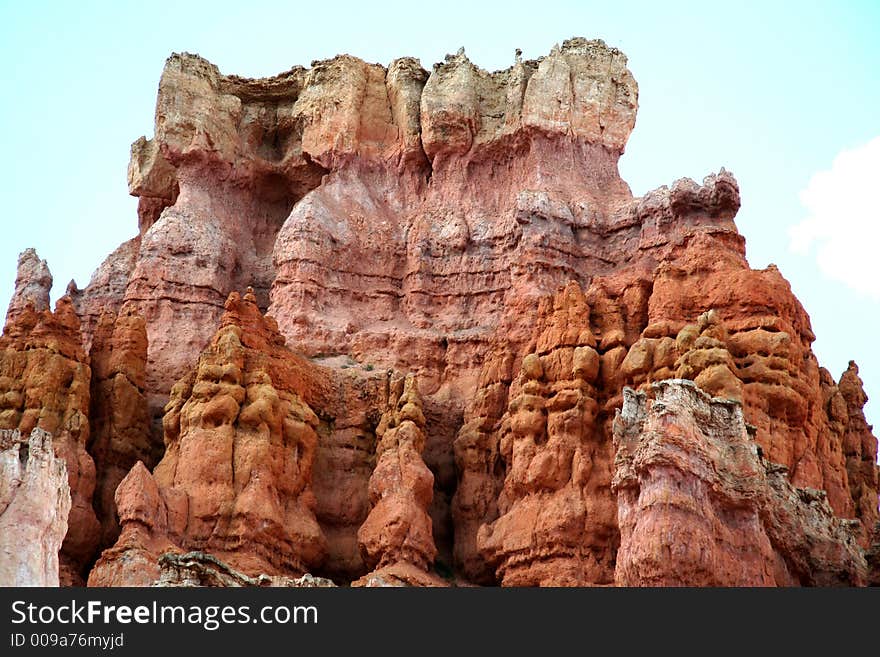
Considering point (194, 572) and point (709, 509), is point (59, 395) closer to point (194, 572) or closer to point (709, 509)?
point (194, 572)

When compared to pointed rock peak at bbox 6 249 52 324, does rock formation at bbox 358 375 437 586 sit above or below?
below

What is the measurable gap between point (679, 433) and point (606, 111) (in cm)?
2412

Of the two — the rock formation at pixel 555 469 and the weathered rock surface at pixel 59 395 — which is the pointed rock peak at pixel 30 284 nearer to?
the weathered rock surface at pixel 59 395

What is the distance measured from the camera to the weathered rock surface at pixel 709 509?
46000 millimetres

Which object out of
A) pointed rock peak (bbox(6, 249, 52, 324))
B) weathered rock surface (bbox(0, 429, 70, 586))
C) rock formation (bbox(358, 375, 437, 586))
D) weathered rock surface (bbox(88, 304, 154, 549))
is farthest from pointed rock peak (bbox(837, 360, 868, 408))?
weathered rock surface (bbox(0, 429, 70, 586))

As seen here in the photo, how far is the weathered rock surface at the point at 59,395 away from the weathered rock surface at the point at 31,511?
1635 cm

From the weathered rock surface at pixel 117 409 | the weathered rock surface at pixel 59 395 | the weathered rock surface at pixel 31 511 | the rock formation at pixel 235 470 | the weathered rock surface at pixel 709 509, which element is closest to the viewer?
the weathered rock surface at pixel 31 511

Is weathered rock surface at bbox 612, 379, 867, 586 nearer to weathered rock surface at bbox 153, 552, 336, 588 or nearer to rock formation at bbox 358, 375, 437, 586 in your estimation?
weathered rock surface at bbox 153, 552, 336, 588

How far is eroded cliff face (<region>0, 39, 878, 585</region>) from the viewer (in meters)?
56.8

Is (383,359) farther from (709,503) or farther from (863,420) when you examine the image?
(709,503)

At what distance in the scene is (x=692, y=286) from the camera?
5947cm

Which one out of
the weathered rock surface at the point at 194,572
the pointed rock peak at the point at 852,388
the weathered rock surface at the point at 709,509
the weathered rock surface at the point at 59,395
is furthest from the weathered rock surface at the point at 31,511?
the pointed rock peak at the point at 852,388

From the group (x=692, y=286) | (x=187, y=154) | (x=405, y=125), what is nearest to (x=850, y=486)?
(x=692, y=286)

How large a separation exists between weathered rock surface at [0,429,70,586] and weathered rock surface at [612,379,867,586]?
37.9ft
